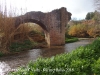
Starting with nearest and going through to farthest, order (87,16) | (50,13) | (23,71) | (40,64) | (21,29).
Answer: (23,71)
(40,64)
(21,29)
(50,13)
(87,16)

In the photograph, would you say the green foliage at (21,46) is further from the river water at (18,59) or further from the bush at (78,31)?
the bush at (78,31)

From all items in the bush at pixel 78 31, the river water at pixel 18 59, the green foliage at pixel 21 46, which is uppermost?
the bush at pixel 78 31

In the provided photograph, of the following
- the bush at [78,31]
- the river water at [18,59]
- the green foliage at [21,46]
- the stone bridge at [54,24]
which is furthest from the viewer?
the bush at [78,31]

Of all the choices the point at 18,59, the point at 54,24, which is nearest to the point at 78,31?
the point at 54,24

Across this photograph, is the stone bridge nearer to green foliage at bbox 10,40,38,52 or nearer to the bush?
green foliage at bbox 10,40,38,52

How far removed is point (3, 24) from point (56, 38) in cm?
558

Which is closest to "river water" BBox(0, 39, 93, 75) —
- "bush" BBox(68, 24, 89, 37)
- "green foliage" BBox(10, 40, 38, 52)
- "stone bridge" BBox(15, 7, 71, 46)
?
"green foliage" BBox(10, 40, 38, 52)

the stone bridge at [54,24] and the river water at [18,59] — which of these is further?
the stone bridge at [54,24]

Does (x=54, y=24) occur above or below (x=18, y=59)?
above

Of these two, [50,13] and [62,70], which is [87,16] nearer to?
[50,13]

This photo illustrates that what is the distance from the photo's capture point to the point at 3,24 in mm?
10172

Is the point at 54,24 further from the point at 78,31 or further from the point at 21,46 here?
the point at 78,31

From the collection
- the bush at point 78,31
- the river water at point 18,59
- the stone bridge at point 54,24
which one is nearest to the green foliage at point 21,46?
the river water at point 18,59

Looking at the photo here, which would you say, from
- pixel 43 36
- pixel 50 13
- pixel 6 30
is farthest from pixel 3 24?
pixel 43 36
